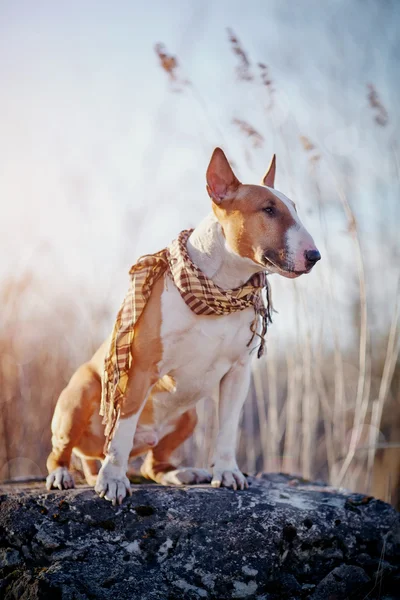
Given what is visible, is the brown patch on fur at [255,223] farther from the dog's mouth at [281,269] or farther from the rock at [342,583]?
the rock at [342,583]

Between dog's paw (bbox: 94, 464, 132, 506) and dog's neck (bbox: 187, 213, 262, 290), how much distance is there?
2.98ft

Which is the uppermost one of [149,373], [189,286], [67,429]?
[189,286]

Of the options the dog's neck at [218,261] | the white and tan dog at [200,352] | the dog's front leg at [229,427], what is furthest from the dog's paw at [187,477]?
the dog's neck at [218,261]

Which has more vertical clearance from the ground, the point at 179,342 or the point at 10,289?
the point at 10,289

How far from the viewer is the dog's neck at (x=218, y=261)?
8.30ft

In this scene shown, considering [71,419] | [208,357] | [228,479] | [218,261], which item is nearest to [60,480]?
[71,419]

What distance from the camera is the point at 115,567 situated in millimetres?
2135

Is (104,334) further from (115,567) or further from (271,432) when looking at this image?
(115,567)

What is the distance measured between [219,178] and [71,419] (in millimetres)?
1287

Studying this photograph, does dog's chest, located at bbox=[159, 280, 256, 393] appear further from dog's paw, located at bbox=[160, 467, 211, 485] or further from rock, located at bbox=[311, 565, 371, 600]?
rock, located at bbox=[311, 565, 371, 600]

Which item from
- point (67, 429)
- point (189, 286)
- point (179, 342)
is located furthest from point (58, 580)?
point (189, 286)

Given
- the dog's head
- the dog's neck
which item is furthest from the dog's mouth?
the dog's neck

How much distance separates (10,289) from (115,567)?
243 cm

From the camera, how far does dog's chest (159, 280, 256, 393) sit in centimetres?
252
